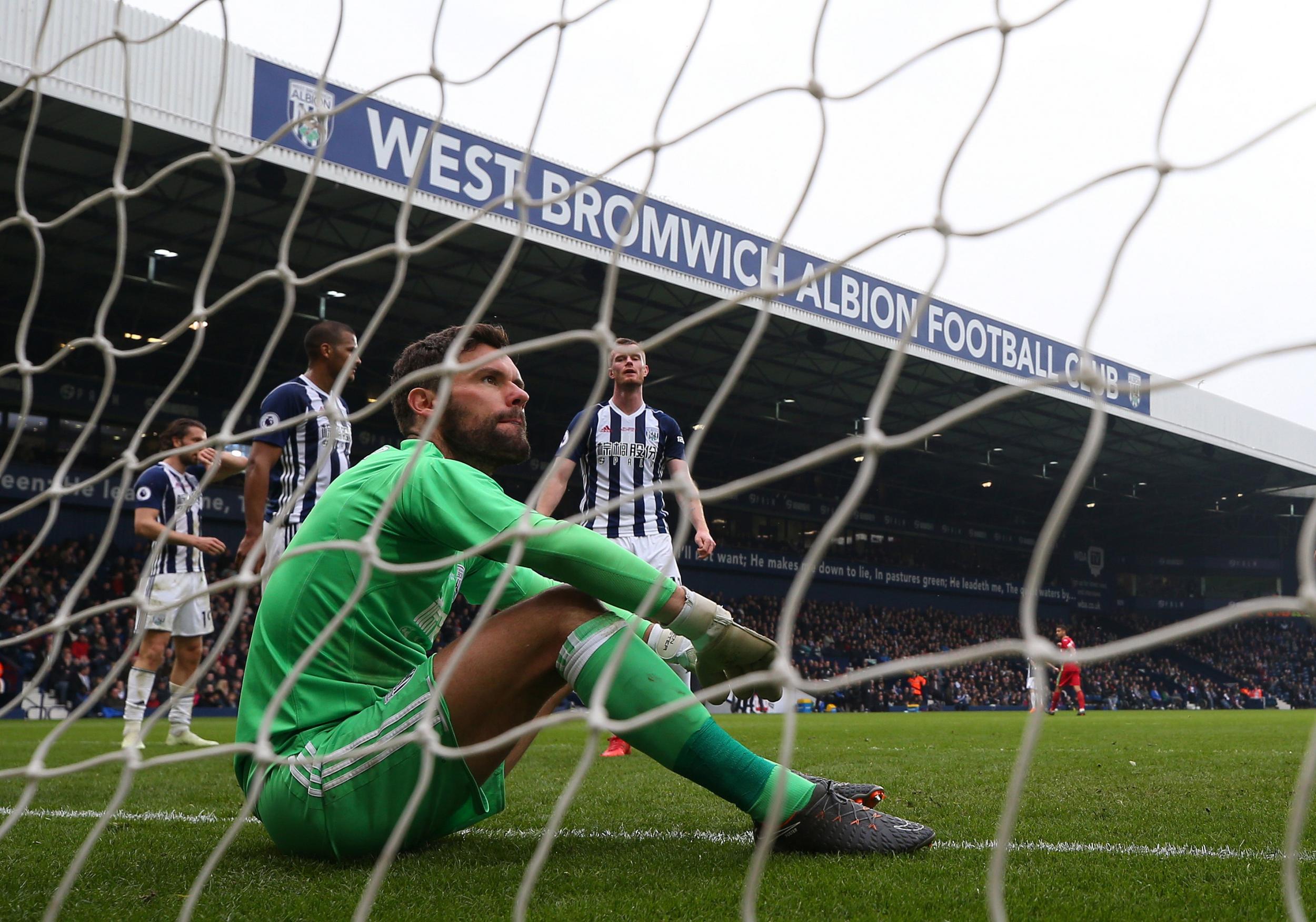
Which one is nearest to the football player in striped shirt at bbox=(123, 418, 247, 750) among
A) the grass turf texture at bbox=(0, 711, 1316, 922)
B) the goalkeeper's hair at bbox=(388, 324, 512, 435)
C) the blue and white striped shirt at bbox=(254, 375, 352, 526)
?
the blue and white striped shirt at bbox=(254, 375, 352, 526)

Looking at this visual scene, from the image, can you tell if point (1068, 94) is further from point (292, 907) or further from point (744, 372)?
point (744, 372)

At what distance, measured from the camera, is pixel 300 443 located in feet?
16.4

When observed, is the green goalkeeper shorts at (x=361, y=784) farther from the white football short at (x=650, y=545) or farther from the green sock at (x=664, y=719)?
the white football short at (x=650, y=545)

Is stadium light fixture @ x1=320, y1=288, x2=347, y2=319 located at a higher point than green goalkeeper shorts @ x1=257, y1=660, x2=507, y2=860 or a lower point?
higher

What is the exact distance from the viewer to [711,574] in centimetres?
2959

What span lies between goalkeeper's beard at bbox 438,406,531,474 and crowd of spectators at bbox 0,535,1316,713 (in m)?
8.88

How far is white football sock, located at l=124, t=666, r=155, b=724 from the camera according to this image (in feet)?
20.8

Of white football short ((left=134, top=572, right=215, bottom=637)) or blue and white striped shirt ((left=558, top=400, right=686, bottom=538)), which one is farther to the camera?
white football short ((left=134, top=572, right=215, bottom=637))

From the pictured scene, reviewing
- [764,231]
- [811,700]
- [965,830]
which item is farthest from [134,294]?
[965,830]

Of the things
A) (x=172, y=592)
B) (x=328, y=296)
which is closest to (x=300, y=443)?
(x=172, y=592)

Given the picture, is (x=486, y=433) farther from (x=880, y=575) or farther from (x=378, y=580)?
(x=880, y=575)

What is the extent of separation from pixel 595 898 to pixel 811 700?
2256 centimetres

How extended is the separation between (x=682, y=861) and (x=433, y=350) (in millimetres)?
1314

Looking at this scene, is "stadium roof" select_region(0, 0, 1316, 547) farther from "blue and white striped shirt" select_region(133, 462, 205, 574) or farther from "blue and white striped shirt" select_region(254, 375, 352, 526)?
"blue and white striped shirt" select_region(133, 462, 205, 574)
